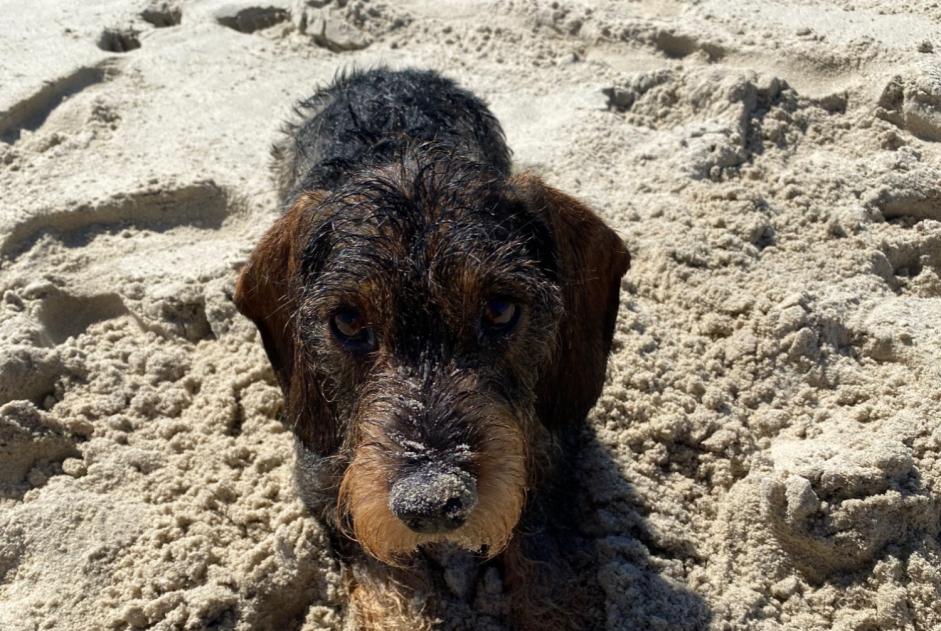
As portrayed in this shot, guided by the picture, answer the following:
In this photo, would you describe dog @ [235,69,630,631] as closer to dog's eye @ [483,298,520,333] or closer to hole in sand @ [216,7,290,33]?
dog's eye @ [483,298,520,333]

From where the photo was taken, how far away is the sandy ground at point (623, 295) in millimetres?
3361

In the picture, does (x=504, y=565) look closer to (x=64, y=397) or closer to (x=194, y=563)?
(x=194, y=563)

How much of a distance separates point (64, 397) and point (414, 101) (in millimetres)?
1972

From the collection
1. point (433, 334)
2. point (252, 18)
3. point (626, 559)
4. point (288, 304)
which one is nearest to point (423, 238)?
point (433, 334)

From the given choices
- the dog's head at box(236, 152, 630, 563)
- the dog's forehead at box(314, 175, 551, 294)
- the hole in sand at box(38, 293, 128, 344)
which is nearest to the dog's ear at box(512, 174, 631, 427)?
the dog's head at box(236, 152, 630, 563)

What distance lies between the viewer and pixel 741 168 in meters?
5.00

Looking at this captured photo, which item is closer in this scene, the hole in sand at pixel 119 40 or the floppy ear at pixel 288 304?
the floppy ear at pixel 288 304

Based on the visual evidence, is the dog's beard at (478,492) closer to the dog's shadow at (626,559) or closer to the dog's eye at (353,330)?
the dog's eye at (353,330)

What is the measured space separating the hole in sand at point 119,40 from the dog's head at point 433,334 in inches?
136

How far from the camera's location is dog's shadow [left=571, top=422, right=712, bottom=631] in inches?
128

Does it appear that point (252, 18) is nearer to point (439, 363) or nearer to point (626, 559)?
point (439, 363)

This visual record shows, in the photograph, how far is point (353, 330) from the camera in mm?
2961

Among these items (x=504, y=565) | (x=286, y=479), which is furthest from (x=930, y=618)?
(x=286, y=479)

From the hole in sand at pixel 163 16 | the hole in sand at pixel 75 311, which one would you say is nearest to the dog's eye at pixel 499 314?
the hole in sand at pixel 75 311
